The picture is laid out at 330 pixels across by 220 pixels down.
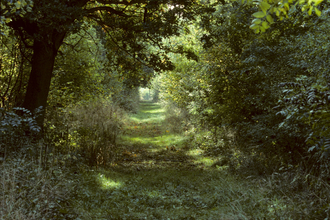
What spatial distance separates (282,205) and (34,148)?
5.56 meters

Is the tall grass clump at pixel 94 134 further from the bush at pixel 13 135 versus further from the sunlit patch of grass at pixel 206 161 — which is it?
the sunlit patch of grass at pixel 206 161

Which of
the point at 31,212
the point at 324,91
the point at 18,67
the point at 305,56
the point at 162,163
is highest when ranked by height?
the point at 18,67

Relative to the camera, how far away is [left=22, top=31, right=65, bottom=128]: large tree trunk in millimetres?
7367

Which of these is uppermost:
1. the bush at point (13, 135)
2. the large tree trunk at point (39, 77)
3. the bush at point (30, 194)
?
the large tree trunk at point (39, 77)

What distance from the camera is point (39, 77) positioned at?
294 inches

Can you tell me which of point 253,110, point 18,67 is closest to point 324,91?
point 253,110

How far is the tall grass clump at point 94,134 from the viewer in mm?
8125

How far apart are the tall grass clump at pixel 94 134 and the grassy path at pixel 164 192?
1.75ft

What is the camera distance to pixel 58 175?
6008 mm

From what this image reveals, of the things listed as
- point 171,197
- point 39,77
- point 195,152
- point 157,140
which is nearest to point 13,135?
point 39,77

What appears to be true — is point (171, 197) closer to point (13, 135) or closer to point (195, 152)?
point (13, 135)

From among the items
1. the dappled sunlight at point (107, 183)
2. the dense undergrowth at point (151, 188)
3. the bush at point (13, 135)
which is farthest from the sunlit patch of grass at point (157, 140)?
the bush at point (13, 135)

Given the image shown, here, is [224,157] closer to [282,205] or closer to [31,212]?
[282,205]

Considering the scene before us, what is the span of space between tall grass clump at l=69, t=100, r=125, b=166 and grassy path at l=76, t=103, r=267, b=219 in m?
0.53
